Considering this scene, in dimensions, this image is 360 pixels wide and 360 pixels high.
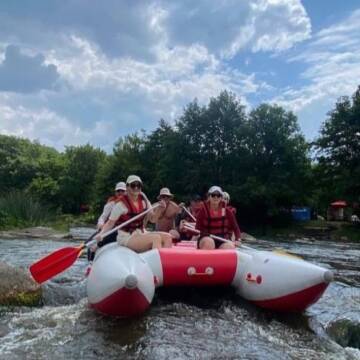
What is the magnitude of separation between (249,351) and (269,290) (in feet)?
4.19

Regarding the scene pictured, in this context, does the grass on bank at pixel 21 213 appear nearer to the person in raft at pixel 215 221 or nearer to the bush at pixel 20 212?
the bush at pixel 20 212

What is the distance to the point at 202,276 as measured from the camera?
18.2ft

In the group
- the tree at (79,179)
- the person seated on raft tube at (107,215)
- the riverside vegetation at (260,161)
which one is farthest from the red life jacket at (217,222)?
the tree at (79,179)

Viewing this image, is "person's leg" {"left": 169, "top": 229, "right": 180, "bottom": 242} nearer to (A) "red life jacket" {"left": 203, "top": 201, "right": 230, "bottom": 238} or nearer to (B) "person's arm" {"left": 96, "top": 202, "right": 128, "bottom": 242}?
(A) "red life jacket" {"left": 203, "top": 201, "right": 230, "bottom": 238}

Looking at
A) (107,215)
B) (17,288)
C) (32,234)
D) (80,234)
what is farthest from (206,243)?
(80,234)

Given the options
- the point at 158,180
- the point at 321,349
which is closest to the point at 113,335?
the point at 321,349

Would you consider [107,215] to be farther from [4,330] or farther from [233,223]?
[4,330]

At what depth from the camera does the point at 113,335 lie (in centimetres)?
448

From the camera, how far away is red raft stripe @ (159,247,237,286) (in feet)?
18.1

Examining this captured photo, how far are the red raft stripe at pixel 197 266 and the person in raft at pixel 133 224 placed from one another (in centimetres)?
45

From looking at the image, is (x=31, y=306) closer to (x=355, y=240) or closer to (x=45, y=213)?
(x=45, y=213)

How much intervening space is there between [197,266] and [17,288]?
7.22 feet

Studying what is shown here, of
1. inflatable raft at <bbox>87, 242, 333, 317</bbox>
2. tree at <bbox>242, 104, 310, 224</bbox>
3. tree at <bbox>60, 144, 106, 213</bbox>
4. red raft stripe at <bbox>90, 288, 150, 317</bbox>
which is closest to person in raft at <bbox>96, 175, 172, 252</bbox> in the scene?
inflatable raft at <bbox>87, 242, 333, 317</bbox>

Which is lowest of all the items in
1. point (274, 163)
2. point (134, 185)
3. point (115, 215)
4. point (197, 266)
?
point (197, 266)
